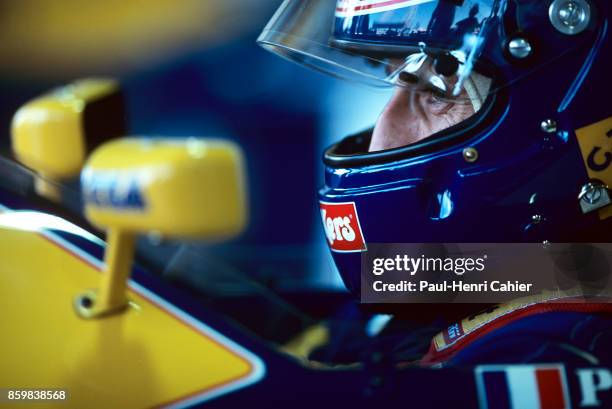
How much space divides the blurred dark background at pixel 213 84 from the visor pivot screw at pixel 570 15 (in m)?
0.34

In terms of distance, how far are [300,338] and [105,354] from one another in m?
0.36

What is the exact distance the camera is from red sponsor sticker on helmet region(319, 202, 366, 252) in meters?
1.48

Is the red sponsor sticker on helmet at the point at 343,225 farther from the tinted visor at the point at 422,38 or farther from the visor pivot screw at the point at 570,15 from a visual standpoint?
the visor pivot screw at the point at 570,15

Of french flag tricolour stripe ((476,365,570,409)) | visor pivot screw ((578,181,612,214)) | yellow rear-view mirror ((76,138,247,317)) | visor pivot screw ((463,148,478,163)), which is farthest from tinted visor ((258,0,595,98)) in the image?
french flag tricolour stripe ((476,365,570,409))

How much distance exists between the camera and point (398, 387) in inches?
55.9

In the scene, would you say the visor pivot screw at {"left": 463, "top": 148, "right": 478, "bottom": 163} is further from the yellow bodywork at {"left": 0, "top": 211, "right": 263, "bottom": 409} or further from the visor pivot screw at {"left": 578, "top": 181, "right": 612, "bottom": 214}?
the yellow bodywork at {"left": 0, "top": 211, "right": 263, "bottom": 409}

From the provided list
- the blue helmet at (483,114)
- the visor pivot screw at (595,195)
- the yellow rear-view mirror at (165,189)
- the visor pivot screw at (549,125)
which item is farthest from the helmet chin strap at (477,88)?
the yellow rear-view mirror at (165,189)

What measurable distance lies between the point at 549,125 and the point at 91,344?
2.94 ft

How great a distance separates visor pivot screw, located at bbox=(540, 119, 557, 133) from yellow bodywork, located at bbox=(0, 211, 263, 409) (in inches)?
25.4

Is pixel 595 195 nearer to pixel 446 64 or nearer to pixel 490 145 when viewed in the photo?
pixel 490 145

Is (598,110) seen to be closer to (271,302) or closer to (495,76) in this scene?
(495,76)

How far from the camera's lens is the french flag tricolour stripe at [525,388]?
1405 millimetres

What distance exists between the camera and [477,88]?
1426 millimetres

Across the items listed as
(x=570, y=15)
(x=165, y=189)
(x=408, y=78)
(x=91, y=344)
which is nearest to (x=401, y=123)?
(x=408, y=78)
